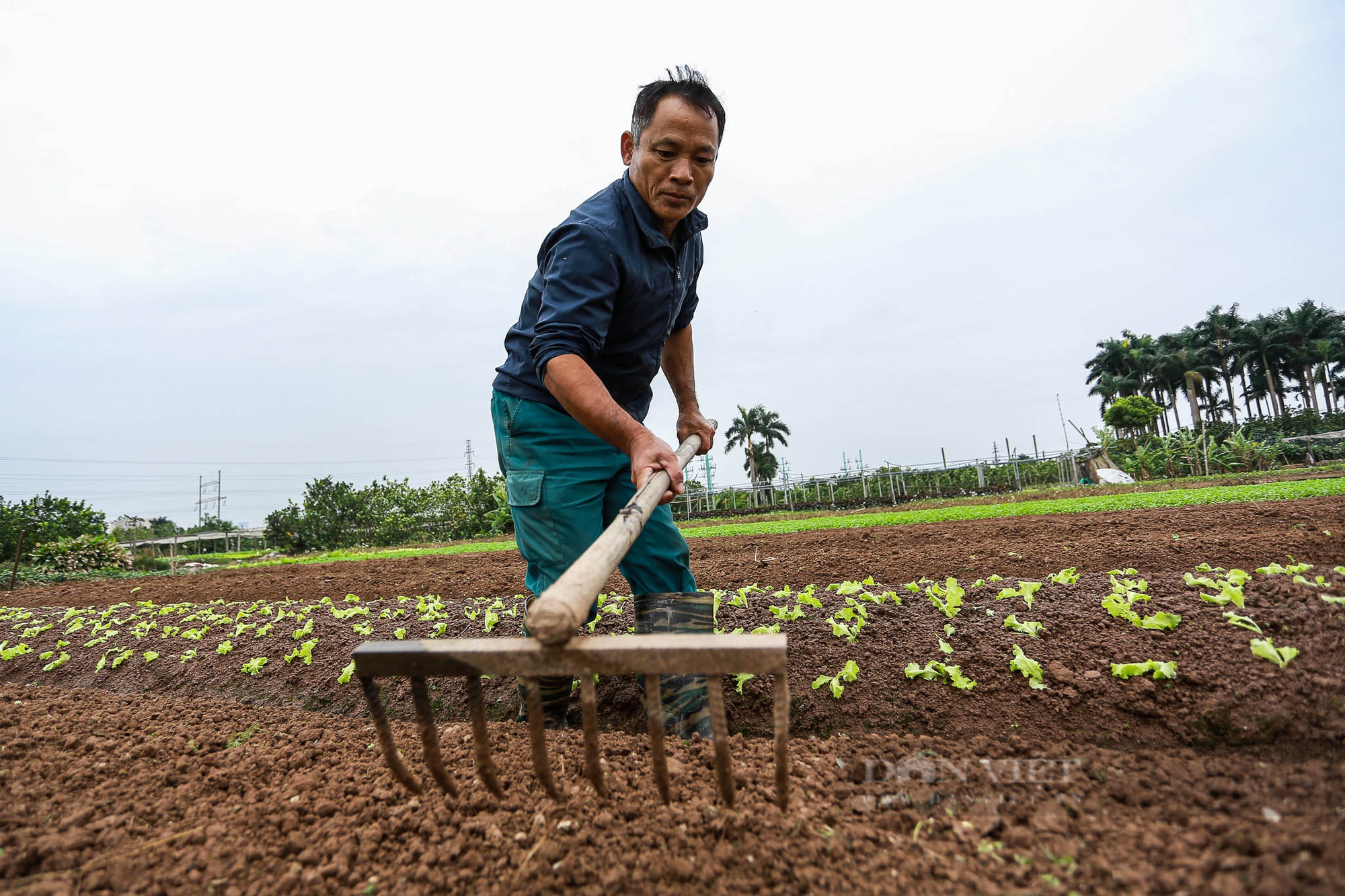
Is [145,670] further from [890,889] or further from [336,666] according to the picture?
[890,889]

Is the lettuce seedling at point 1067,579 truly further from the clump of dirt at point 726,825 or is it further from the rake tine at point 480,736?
the rake tine at point 480,736

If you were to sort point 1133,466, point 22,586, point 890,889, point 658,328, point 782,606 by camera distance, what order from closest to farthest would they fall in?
1. point 890,889
2. point 658,328
3. point 782,606
4. point 22,586
5. point 1133,466

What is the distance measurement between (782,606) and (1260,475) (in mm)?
21794

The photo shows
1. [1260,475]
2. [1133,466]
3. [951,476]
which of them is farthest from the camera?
[951,476]

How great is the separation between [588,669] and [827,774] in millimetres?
885

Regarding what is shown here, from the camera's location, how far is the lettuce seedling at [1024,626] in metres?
2.51

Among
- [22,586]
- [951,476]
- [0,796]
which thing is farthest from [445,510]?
[0,796]

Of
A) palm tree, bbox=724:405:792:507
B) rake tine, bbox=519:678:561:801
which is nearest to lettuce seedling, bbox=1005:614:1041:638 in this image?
rake tine, bbox=519:678:561:801

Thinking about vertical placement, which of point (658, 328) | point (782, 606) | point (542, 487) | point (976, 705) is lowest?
point (976, 705)

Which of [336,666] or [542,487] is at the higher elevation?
[542,487]

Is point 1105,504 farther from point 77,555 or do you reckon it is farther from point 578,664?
point 77,555

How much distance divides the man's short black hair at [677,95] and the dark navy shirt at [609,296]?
0.70 ft

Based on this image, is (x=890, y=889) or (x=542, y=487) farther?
(x=542, y=487)

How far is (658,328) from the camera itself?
248cm
